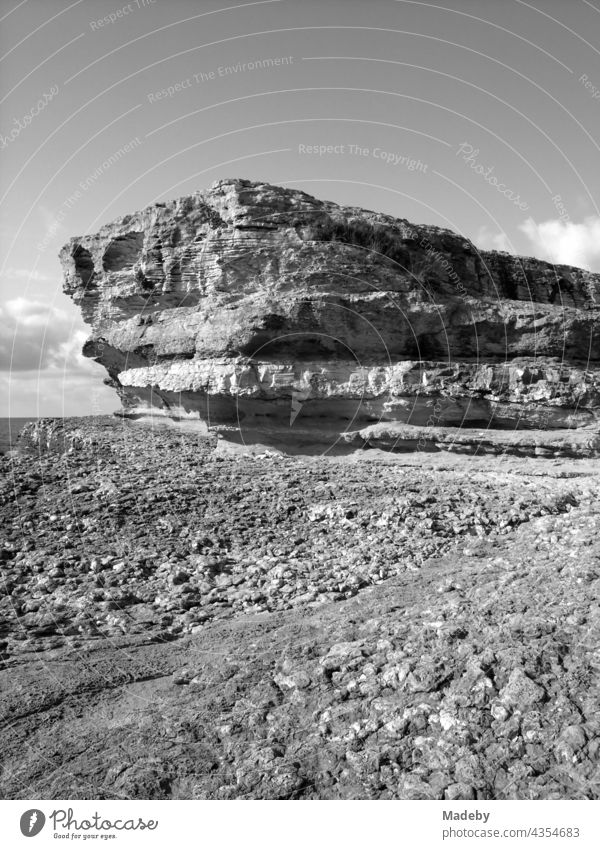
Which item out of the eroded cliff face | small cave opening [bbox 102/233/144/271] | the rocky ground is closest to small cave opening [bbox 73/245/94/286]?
small cave opening [bbox 102/233/144/271]

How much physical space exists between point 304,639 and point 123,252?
1919 cm

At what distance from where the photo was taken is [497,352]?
Result: 17.5 m

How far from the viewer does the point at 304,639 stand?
6668 millimetres

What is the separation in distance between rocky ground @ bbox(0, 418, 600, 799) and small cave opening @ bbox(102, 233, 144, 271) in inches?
438

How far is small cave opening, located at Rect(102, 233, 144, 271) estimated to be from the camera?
20.9 m

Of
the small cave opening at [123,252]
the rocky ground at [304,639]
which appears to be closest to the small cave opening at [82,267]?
the small cave opening at [123,252]

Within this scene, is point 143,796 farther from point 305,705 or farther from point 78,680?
point 78,680

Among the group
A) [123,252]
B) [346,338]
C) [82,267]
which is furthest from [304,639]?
[82,267]

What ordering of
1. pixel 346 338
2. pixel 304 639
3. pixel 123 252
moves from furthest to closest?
pixel 123 252, pixel 346 338, pixel 304 639

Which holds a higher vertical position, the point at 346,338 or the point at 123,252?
the point at 123,252

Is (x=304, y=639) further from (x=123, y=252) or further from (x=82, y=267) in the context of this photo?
(x=82, y=267)

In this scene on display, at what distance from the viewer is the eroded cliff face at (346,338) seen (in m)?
15.6

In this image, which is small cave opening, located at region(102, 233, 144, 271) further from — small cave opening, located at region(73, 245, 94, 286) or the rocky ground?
the rocky ground

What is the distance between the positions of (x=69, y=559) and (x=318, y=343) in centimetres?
1001
